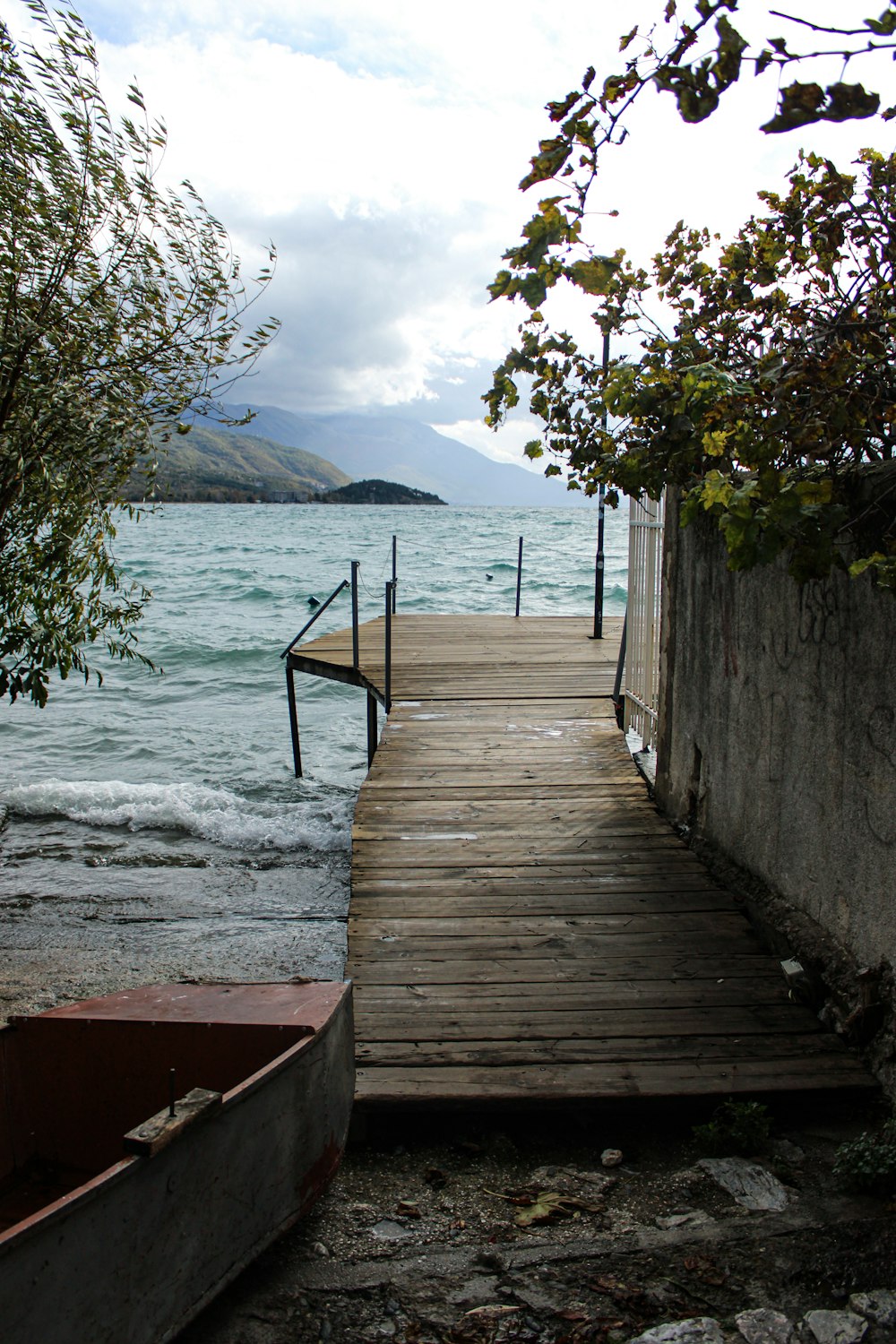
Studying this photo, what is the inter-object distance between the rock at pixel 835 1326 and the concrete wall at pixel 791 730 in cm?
120

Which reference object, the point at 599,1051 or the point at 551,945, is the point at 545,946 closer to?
the point at 551,945

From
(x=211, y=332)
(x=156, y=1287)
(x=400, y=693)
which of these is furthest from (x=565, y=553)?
(x=156, y=1287)

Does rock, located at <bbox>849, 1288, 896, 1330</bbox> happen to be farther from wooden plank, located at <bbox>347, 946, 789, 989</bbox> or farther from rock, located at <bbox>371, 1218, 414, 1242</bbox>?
wooden plank, located at <bbox>347, 946, 789, 989</bbox>

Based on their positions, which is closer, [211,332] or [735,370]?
[735,370]

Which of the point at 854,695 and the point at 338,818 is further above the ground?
the point at 854,695

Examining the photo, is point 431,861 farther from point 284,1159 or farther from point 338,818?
point 338,818

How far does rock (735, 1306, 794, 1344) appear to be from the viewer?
Result: 234 cm

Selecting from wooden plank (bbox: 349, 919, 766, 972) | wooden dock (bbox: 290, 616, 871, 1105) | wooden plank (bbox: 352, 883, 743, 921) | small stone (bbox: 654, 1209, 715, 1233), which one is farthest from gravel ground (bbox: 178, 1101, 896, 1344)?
wooden plank (bbox: 352, 883, 743, 921)

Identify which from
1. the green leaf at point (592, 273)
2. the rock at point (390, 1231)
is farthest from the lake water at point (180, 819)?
the green leaf at point (592, 273)

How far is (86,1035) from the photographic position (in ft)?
9.35

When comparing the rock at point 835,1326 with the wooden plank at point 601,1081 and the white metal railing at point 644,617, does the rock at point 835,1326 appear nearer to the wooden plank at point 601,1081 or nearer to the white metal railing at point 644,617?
the wooden plank at point 601,1081

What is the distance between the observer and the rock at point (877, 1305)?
235cm

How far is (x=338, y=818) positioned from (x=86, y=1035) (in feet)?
24.3

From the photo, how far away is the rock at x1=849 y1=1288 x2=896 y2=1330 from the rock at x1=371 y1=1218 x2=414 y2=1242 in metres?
1.21
